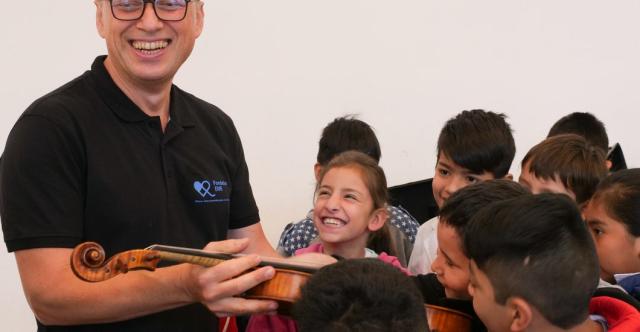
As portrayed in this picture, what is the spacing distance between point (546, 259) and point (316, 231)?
5.13 feet

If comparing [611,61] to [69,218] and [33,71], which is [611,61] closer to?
[33,71]

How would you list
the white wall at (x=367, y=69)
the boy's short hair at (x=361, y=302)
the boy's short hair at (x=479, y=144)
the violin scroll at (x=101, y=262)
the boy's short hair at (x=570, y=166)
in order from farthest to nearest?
the white wall at (x=367, y=69) → the boy's short hair at (x=479, y=144) → the boy's short hair at (x=570, y=166) → the violin scroll at (x=101, y=262) → the boy's short hair at (x=361, y=302)

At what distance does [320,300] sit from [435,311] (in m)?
0.44

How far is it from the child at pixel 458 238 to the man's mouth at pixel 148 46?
29.2 inches

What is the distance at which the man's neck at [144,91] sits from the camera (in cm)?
178

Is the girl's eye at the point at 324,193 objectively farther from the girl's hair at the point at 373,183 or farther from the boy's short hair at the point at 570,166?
the boy's short hair at the point at 570,166

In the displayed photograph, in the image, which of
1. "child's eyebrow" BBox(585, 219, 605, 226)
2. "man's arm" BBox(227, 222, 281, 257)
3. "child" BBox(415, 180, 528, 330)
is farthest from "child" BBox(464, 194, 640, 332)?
"child's eyebrow" BBox(585, 219, 605, 226)

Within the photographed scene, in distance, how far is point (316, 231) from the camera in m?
3.06

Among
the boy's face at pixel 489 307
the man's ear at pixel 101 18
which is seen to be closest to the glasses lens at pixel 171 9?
the man's ear at pixel 101 18

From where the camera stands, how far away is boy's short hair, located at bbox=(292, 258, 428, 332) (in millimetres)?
1296

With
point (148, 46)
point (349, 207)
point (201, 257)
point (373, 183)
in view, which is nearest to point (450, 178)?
point (373, 183)

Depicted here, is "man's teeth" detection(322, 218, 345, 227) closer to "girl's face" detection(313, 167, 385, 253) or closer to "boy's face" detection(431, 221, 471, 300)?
"girl's face" detection(313, 167, 385, 253)

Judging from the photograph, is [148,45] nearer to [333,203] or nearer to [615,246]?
[333,203]

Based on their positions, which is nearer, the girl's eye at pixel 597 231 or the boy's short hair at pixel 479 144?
A: the girl's eye at pixel 597 231
